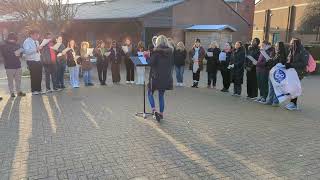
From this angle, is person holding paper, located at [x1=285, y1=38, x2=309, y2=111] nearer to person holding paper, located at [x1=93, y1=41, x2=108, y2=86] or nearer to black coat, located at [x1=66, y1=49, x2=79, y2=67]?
person holding paper, located at [x1=93, y1=41, x2=108, y2=86]

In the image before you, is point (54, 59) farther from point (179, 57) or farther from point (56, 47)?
point (179, 57)

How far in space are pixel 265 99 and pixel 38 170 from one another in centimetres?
697

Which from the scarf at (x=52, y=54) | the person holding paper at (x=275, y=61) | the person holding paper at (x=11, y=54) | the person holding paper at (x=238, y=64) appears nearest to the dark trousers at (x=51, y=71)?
the scarf at (x=52, y=54)

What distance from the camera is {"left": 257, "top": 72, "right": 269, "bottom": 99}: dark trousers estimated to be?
9609mm

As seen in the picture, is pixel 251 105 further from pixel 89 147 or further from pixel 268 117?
pixel 89 147

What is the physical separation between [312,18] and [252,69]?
76.3 ft

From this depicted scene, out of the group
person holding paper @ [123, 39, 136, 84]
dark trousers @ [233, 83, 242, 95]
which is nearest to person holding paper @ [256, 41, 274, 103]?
dark trousers @ [233, 83, 242, 95]

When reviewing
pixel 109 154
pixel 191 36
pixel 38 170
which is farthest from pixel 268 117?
pixel 191 36

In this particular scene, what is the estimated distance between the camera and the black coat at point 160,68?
7043mm

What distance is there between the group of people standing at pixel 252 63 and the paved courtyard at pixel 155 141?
80cm

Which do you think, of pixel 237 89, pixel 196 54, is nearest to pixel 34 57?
pixel 196 54

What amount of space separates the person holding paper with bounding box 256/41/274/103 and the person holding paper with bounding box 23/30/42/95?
6.41 meters

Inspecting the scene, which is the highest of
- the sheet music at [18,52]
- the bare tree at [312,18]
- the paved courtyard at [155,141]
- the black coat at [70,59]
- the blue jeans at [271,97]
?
the bare tree at [312,18]

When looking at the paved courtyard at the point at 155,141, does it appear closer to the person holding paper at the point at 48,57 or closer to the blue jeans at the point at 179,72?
the person holding paper at the point at 48,57
